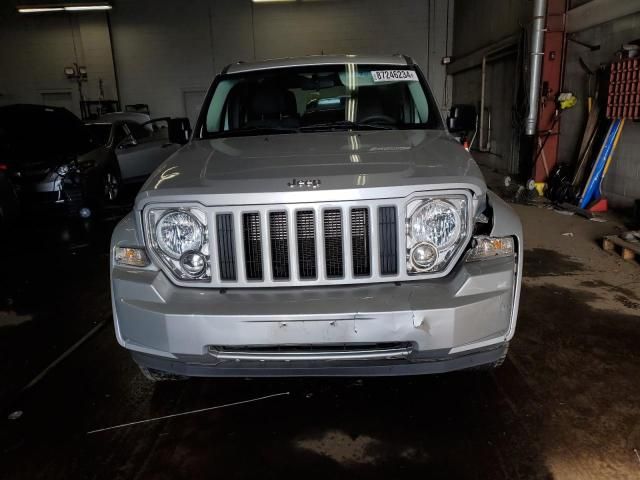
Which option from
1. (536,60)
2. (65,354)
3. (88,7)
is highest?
(88,7)

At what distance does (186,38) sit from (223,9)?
143 cm

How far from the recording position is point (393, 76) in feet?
10.9

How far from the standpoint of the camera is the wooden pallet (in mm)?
4664

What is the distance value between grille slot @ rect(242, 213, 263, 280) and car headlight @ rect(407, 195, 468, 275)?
62 centimetres

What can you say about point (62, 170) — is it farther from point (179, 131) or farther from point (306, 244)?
point (306, 244)

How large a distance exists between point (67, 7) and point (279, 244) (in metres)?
16.2

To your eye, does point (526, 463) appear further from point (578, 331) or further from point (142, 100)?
point (142, 100)

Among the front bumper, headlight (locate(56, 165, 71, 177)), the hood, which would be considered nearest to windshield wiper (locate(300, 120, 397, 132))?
the hood

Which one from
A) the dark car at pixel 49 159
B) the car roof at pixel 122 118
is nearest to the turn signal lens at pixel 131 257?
the dark car at pixel 49 159

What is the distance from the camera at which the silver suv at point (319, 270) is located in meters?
1.95

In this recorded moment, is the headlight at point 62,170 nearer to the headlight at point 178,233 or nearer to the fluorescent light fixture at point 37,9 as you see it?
the headlight at point 178,233

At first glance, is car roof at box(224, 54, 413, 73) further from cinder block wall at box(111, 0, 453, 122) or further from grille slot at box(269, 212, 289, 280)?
cinder block wall at box(111, 0, 453, 122)

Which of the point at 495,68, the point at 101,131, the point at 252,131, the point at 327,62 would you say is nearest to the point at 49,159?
the point at 101,131

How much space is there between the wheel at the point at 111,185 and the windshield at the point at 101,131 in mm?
552
